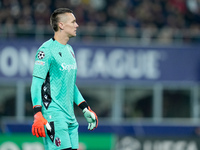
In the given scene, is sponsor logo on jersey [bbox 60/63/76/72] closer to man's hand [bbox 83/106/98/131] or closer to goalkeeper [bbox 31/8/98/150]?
goalkeeper [bbox 31/8/98/150]

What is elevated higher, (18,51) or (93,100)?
(18,51)

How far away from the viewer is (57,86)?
6070mm

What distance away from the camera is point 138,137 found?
11.2 metres

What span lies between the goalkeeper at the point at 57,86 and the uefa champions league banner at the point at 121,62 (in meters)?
11.0

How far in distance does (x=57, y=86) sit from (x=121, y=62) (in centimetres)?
1186

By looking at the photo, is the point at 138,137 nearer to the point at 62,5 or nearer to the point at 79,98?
the point at 79,98

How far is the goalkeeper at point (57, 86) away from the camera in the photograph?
595 centimetres

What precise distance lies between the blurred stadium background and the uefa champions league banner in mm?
28

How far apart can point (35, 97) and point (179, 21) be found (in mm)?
13117

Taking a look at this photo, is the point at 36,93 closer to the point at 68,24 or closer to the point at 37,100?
the point at 37,100

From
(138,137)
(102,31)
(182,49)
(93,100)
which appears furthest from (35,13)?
(138,137)

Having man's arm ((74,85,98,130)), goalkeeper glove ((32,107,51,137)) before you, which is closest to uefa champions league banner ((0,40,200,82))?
man's arm ((74,85,98,130))

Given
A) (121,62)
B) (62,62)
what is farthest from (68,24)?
(121,62)

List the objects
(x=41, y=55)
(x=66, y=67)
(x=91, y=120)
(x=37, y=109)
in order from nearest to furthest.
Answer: (x=37, y=109) < (x=41, y=55) < (x=66, y=67) < (x=91, y=120)
